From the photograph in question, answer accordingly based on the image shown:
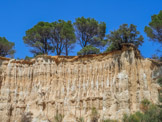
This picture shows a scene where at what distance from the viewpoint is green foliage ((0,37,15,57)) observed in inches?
1409

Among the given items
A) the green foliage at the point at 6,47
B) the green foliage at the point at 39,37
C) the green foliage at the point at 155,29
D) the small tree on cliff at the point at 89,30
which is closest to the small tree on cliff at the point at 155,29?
the green foliage at the point at 155,29

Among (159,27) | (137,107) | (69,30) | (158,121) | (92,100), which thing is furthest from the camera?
(69,30)

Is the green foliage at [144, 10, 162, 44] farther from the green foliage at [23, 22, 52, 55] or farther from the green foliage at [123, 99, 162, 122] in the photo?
the green foliage at [23, 22, 52, 55]

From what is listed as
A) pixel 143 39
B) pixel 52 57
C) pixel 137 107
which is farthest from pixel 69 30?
pixel 137 107

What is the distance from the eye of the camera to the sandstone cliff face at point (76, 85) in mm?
25000

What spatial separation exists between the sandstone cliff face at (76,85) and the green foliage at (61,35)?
6066mm

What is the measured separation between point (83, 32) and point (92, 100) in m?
13.3

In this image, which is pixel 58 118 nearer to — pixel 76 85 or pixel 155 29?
pixel 76 85

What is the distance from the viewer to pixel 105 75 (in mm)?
27297

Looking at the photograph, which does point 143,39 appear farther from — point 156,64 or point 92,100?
point 92,100

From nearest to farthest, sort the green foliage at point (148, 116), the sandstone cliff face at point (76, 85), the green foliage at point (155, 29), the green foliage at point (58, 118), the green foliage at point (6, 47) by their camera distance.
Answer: the green foliage at point (148, 116)
the sandstone cliff face at point (76, 85)
the green foliage at point (58, 118)
the green foliage at point (155, 29)
the green foliage at point (6, 47)

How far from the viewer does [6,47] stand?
1420 inches

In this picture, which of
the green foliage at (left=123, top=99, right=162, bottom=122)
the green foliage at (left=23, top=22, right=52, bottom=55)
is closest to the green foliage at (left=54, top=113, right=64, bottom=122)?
the green foliage at (left=123, top=99, right=162, bottom=122)

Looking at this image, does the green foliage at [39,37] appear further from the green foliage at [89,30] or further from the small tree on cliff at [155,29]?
the small tree on cliff at [155,29]
